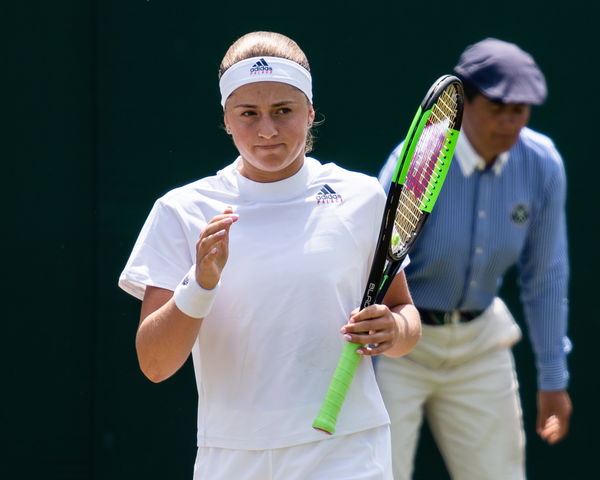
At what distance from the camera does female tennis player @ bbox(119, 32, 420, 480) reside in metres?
2.92

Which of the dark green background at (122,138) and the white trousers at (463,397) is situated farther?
the dark green background at (122,138)

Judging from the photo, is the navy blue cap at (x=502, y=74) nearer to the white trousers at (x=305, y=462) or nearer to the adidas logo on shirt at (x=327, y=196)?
the adidas logo on shirt at (x=327, y=196)

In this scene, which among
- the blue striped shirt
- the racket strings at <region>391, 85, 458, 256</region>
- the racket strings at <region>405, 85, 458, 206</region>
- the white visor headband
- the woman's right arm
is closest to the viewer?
the woman's right arm

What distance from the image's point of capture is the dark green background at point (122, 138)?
4.63 m

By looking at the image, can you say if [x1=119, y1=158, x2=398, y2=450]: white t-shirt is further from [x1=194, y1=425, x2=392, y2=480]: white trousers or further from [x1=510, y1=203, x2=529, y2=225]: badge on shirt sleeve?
[x1=510, y1=203, x2=529, y2=225]: badge on shirt sleeve

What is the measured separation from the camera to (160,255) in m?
2.96

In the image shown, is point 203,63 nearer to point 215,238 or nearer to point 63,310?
point 63,310

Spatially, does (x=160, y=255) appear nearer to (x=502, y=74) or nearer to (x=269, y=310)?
(x=269, y=310)

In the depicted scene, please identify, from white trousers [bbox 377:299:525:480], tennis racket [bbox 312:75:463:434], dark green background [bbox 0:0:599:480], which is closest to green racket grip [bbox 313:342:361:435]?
tennis racket [bbox 312:75:463:434]

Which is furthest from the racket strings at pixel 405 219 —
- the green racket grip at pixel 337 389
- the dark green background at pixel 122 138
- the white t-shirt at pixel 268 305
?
the dark green background at pixel 122 138

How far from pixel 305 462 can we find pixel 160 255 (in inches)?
21.7

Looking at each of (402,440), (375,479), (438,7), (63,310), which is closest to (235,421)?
(375,479)

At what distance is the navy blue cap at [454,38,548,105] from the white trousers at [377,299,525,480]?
0.70 m

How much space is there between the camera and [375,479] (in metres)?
2.97
